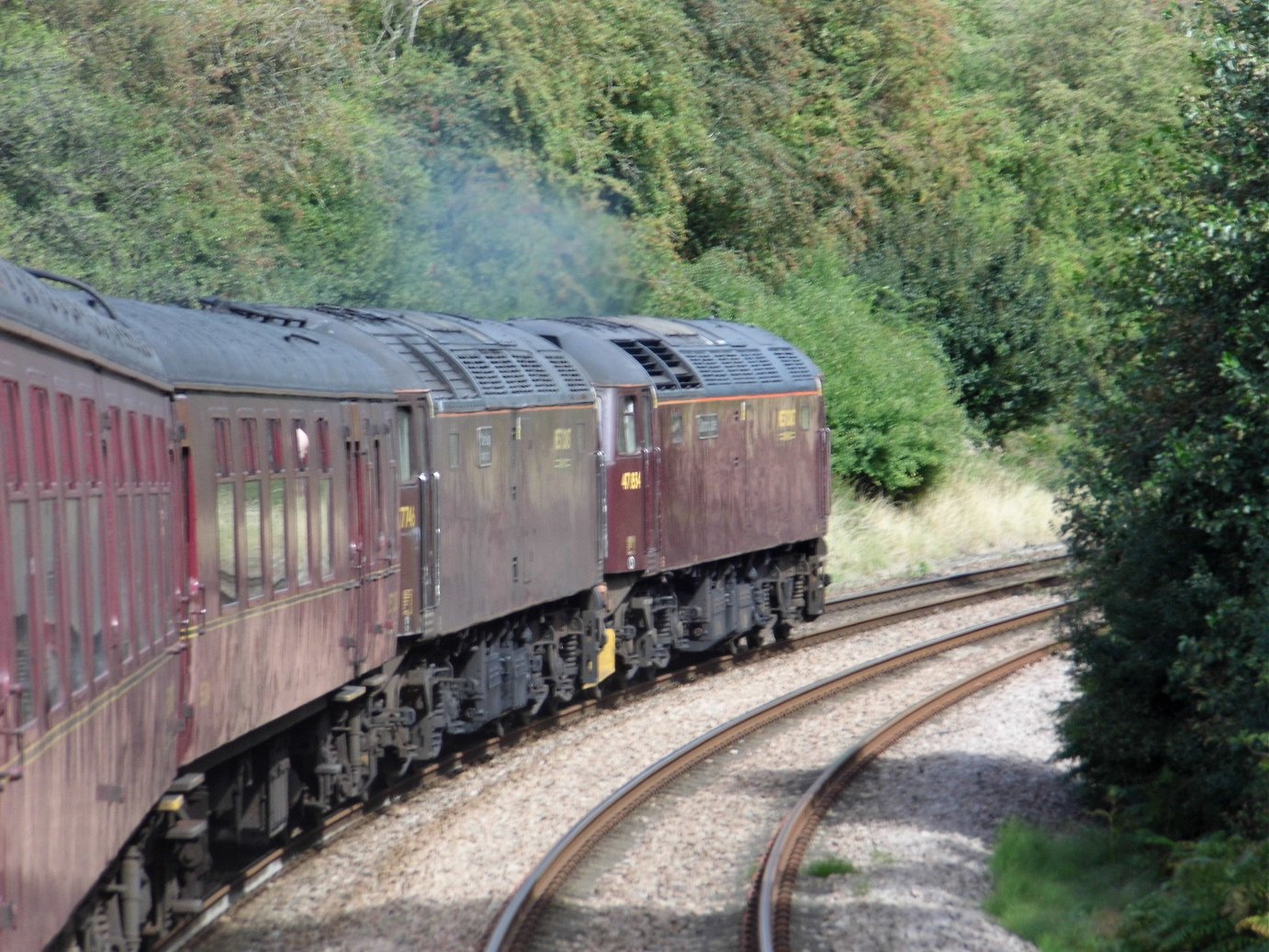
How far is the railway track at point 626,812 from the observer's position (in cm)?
889

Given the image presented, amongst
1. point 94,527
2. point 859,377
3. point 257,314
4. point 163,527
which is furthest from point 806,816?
point 859,377

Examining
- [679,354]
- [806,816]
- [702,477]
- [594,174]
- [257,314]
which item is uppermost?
[594,174]

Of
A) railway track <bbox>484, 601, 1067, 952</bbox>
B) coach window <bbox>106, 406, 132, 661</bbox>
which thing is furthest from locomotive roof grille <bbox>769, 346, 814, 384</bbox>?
coach window <bbox>106, 406, 132, 661</bbox>

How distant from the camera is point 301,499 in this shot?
923 cm

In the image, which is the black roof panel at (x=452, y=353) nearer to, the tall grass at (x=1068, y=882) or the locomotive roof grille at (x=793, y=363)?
the tall grass at (x=1068, y=882)

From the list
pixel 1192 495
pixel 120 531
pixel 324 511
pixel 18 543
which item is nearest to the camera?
pixel 18 543

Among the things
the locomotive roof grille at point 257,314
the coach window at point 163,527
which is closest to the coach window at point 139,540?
the coach window at point 163,527

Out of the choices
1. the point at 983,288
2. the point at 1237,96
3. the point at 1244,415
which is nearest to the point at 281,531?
the point at 1244,415

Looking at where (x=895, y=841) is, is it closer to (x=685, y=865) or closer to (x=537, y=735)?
(x=685, y=865)

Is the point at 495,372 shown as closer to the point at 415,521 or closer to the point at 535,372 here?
the point at 535,372

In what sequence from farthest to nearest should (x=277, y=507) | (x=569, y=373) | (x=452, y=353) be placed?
(x=569, y=373)
(x=452, y=353)
(x=277, y=507)

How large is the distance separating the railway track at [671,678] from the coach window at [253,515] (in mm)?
1677

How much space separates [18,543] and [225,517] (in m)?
3.71

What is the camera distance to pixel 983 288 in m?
36.7
